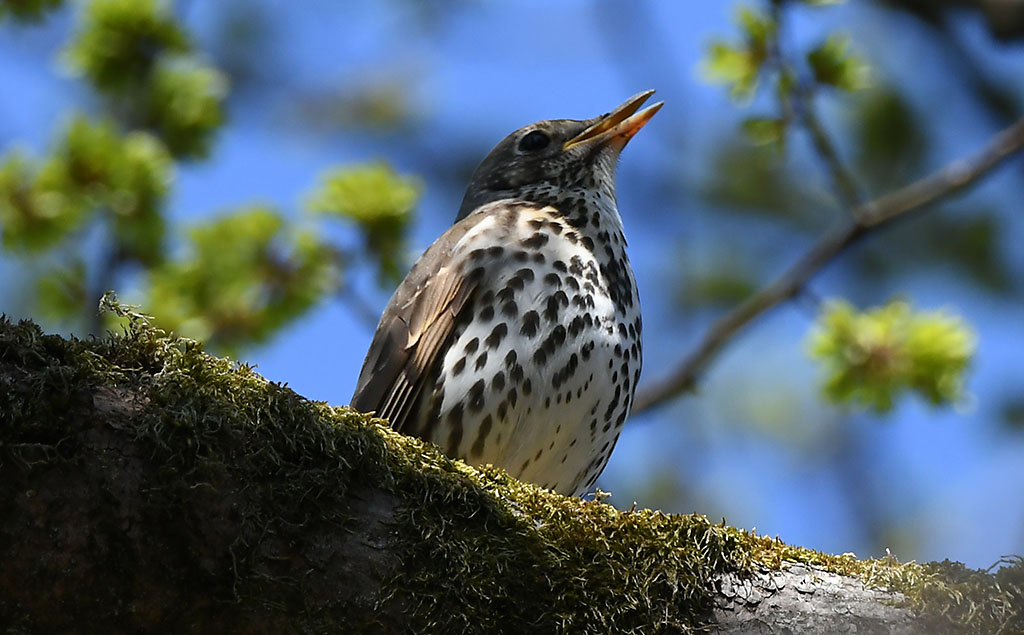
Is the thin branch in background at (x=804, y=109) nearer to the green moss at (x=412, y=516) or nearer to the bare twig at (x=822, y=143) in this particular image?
the bare twig at (x=822, y=143)

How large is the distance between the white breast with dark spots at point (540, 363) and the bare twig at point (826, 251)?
1.00 m

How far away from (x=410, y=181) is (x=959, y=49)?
3.78 m

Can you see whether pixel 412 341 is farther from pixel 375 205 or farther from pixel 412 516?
pixel 412 516

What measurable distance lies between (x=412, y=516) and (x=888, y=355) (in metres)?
3.24

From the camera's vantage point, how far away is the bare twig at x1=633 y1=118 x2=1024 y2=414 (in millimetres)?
5410

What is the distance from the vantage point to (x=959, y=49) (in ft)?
24.0

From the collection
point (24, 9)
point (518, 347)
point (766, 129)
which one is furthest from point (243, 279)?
point (766, 129)

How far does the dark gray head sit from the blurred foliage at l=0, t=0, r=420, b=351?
45 cm

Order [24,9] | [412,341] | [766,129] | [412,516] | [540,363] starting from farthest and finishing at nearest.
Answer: [24,9]
[766,129]
[412,341]
[540,363]
[412,516]

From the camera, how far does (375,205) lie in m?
5.78

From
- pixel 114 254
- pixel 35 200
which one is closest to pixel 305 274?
pixel 114 254

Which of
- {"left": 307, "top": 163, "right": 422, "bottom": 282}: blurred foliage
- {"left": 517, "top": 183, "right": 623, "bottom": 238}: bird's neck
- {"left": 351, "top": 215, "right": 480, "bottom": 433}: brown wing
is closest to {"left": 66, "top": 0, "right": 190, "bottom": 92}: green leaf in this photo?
{"left": 307, "top": 163, "right": 422, "bottom": 282}: blurred foliage

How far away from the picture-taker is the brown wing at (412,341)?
14.4ft

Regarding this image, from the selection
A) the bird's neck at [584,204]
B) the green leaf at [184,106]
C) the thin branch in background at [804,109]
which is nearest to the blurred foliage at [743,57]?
the thin branch in background at [804,109]
